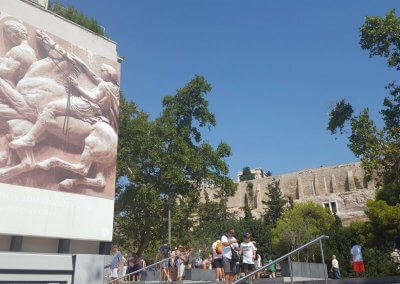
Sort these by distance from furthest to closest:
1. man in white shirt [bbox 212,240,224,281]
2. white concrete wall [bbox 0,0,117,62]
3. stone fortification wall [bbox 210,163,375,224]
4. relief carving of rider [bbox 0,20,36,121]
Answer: stone fortification wall [bbox 210,163,375,224], white concrete wall [bbox 0,0,117,62], relief carving of rider [bbox 0,20,36,121], man in white shirt [bbox 212,240,224,281]

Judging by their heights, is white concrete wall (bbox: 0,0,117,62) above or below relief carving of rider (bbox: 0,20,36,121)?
above

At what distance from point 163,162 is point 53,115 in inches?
360

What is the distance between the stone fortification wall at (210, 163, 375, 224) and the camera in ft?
177

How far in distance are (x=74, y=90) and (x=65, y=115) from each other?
1.44 meters

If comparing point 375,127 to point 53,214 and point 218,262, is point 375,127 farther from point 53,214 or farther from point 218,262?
point 53,214

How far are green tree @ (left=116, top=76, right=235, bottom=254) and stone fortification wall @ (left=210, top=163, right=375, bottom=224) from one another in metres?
29.0

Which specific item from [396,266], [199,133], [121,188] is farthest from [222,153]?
[396,266]

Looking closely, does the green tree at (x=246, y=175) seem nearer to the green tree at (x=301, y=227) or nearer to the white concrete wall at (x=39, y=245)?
the green tree at (x=301, y=227)

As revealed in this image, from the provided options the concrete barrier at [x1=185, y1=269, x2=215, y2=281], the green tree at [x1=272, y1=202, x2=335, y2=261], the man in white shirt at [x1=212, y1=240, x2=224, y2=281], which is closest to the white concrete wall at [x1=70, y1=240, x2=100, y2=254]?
the concrete barrier at [x1=185, y1=269, x2=215, y2=281]

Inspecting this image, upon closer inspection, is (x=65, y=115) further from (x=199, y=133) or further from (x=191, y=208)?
(x=191, y=208)

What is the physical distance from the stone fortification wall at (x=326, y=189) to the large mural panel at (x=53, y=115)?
124 ft

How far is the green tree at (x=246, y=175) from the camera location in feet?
272

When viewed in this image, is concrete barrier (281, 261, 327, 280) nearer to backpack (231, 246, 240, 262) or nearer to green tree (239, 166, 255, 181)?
backpack (231, 246, 240, 262)

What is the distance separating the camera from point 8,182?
15.3 m
